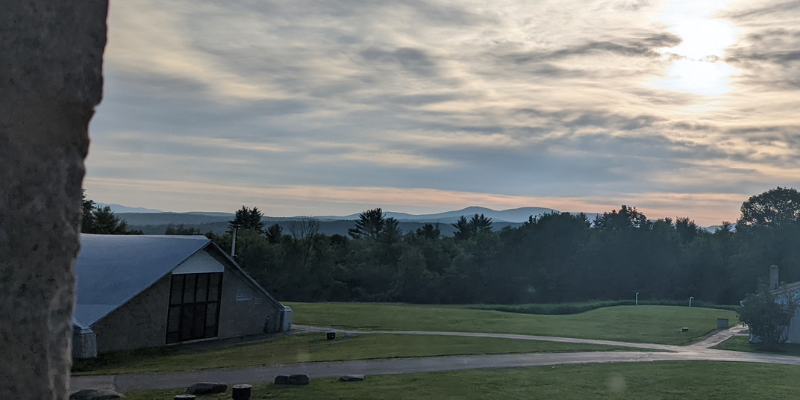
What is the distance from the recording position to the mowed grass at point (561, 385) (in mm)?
15539

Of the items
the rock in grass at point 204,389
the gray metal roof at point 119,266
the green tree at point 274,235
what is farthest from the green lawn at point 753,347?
the green tree at point 274,235

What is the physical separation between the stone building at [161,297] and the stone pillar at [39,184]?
84.7 feet

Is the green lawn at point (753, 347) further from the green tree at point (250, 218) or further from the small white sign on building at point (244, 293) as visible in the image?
the green tree at point (250, 218)

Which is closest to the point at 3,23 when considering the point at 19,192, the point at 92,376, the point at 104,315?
the point at 19,192

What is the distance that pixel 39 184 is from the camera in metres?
2.65

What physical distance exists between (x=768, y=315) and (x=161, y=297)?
1235 inches

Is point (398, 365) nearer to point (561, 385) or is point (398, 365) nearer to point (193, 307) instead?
point (561, 385)

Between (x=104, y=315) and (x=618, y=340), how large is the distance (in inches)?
980

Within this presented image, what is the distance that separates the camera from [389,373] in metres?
19.2

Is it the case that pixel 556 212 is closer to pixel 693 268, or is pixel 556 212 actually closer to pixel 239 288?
pixel 693 268

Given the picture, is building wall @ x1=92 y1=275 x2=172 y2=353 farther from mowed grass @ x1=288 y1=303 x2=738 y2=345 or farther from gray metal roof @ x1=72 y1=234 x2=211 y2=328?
mowed grass @ x1=288 y1=303 x2=738 y2=345

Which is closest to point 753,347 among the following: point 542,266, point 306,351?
point 306,351

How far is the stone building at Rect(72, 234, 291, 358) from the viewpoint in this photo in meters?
28.3

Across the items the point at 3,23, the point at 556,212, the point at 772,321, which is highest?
the point at 556,212
